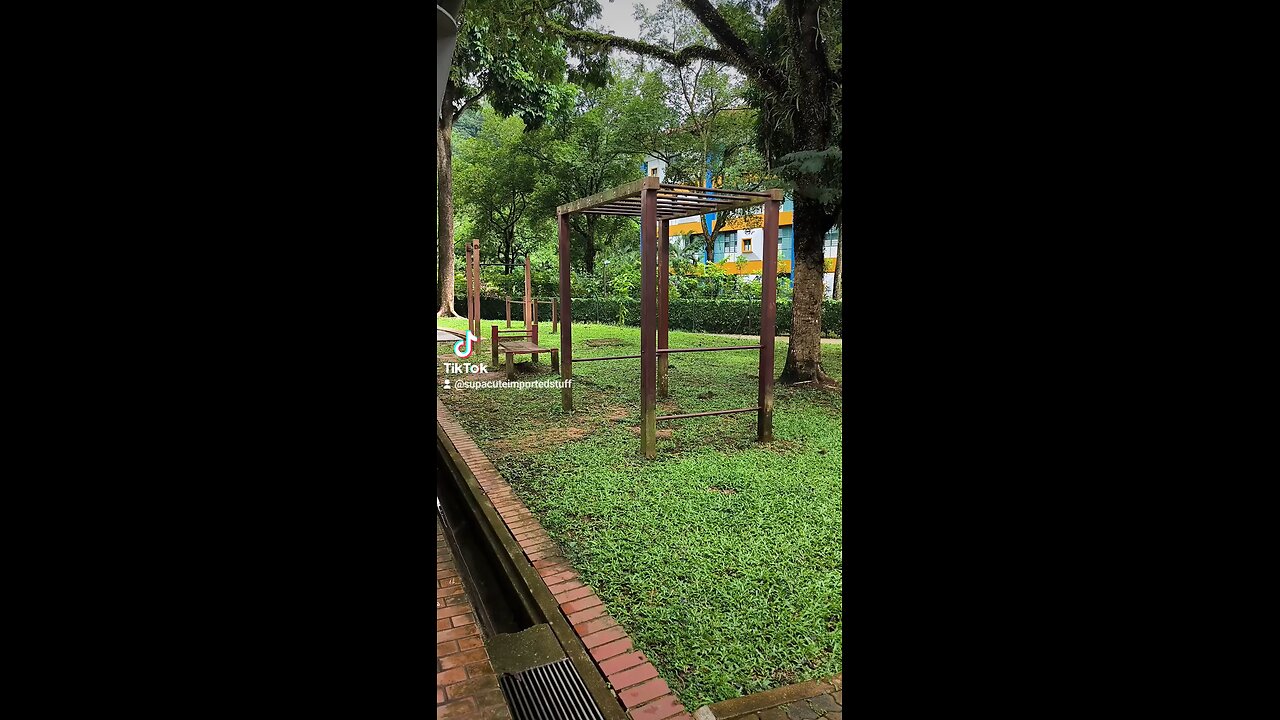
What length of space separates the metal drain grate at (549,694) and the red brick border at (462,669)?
0.40 ft

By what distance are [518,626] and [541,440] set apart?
3.08 m

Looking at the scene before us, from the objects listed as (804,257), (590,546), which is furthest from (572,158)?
(590,546)

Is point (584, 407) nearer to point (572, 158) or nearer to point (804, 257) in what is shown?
point (804, 257)

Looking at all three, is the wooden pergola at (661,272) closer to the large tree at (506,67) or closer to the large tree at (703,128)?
the large tree at (506,67)

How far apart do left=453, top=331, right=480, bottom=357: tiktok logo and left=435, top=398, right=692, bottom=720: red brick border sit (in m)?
7.44

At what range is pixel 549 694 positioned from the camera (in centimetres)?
256

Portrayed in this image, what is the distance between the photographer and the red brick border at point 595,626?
248cm

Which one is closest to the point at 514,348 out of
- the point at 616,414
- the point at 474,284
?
the point at 616,414

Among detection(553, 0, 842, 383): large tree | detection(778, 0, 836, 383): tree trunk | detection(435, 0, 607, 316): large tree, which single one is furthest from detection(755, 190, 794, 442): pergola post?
detection(435, 0, 607, 316): large tree

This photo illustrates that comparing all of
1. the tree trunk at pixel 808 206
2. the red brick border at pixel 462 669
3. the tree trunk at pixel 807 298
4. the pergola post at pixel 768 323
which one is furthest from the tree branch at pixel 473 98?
the red brick border at pixel 462 669

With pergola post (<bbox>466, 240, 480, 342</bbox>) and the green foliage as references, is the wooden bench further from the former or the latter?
the green foliage

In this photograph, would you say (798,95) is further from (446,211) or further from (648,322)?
(446,211)
